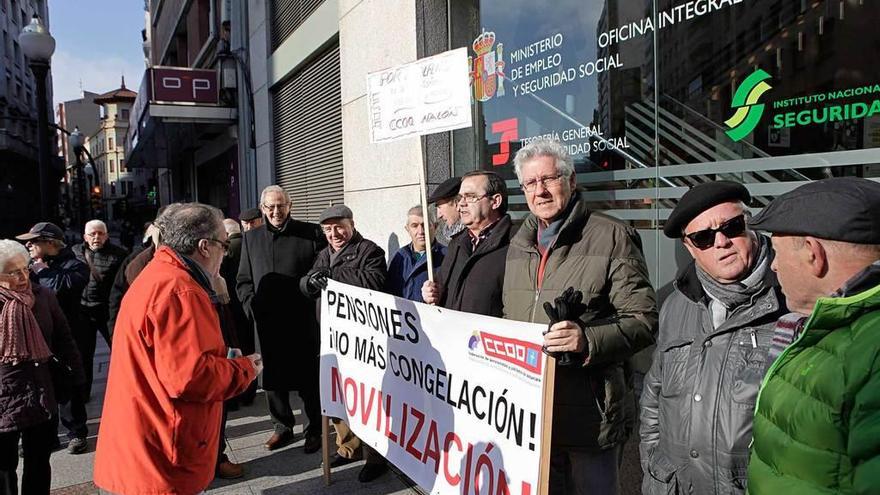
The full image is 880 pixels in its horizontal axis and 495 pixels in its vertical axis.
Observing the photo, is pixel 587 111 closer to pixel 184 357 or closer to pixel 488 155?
pixel 488 155

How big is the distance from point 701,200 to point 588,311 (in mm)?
703

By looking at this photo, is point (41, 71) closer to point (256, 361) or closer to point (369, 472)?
point (369, 472)

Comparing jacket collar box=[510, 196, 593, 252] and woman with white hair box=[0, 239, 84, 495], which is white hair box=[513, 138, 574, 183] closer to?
jacket collar box=[510, 196, 593, 252]

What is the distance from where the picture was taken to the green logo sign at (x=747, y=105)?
3.30 metres

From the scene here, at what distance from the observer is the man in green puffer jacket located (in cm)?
113

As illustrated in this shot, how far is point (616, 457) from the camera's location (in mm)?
2721

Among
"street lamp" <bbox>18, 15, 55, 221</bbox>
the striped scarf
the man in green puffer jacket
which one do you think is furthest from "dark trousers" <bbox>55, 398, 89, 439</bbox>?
the man in green puffer jacket

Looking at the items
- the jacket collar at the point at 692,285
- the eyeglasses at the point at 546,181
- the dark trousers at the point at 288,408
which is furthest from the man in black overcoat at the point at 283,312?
the jacket collar at the point at 692,285

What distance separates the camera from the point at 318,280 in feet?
14.1

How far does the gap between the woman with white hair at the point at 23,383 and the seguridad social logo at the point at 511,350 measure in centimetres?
259

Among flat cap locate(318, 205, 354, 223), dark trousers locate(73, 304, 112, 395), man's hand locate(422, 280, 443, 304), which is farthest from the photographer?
dark trousers locate(73, 304, 112, 395)

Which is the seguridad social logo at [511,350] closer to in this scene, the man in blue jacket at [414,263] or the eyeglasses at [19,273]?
the man in blue jacket at [414,263]

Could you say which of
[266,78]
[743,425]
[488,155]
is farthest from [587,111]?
[266,78]

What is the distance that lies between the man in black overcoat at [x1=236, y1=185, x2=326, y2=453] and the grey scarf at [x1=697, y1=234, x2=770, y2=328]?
11.9 feet
